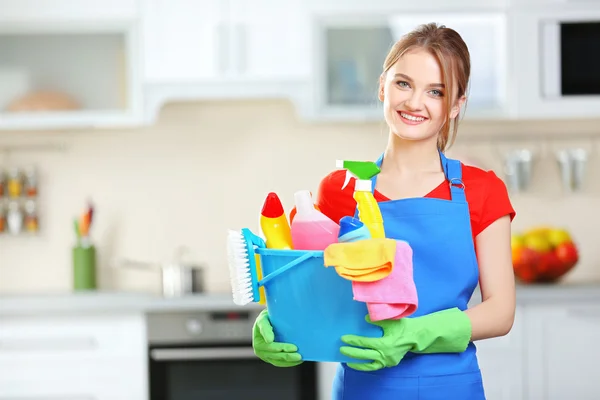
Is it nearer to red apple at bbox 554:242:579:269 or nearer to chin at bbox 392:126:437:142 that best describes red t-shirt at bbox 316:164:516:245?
chin at bbox 392:126:437:142

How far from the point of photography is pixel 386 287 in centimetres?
119

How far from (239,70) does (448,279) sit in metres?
2.04

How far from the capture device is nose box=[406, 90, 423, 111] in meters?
1.37

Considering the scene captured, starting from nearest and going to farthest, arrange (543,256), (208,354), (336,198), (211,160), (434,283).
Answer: (434,283), (336,198), (208,354), (543,256), (211,160)

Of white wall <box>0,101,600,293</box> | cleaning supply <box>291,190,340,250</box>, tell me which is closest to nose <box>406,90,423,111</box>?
cleaning supply <box>291,190,340,250</box>

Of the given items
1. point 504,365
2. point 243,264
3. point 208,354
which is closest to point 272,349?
point 243,264

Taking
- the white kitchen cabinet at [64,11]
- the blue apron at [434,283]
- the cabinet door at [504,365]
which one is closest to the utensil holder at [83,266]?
the white kitchen cabinet at [64,11]

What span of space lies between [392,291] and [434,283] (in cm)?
20

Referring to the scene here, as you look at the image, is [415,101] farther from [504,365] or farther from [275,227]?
[504,365]

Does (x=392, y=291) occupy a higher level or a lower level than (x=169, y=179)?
lower

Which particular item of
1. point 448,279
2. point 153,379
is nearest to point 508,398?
point 153,379

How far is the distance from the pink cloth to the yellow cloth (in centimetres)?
2

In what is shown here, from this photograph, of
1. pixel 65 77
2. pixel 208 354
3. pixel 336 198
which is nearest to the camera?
pixel 336 198

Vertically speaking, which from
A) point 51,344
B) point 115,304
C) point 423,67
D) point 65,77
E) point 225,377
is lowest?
point 225,377
